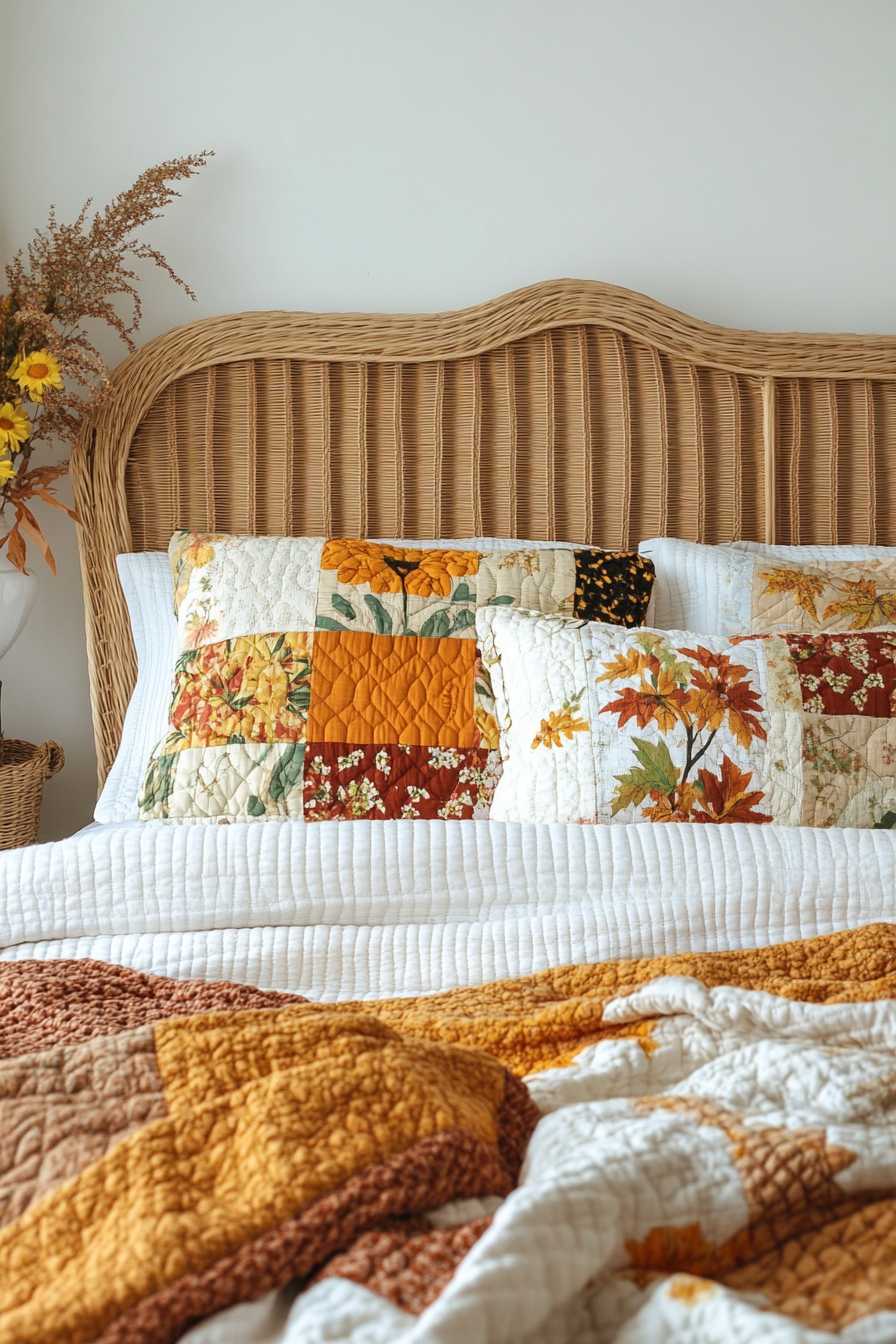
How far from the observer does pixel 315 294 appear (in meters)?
2.01

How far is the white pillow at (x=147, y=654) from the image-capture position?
170 centimetres

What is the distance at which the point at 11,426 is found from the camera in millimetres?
1686

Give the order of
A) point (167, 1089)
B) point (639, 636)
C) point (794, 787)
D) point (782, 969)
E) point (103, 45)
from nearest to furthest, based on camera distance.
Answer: point (167, 1089) → point (782, 969) → point (794, 787) → point (639, 636) → point (103, 45)

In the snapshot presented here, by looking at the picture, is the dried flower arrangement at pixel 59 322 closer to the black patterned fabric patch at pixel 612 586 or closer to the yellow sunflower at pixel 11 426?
the yellow sunflower at pixel 11 426

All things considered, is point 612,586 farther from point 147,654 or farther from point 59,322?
point 59,322

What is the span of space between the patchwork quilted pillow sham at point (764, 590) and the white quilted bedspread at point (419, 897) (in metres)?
0.55

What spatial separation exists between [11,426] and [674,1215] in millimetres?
1564

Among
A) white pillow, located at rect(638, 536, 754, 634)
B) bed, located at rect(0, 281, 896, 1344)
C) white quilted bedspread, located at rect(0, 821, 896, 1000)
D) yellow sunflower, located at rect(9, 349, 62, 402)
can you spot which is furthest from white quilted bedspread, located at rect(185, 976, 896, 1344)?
yellow sunflower, located at rect(9, 349, 62, 402)

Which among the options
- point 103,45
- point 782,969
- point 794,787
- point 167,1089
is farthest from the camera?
point 103,45

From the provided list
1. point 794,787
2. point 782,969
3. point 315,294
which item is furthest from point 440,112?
point 782,969

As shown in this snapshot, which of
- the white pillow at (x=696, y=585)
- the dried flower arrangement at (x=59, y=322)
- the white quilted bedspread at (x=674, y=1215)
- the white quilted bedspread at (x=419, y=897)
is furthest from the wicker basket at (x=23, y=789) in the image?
the white quilted bedspread at (x=674, y=1215)

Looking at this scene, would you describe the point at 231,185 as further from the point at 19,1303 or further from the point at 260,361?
the point at 19,1303

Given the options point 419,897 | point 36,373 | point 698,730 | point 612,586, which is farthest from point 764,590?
point 36,373

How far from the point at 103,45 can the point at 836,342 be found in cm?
149
